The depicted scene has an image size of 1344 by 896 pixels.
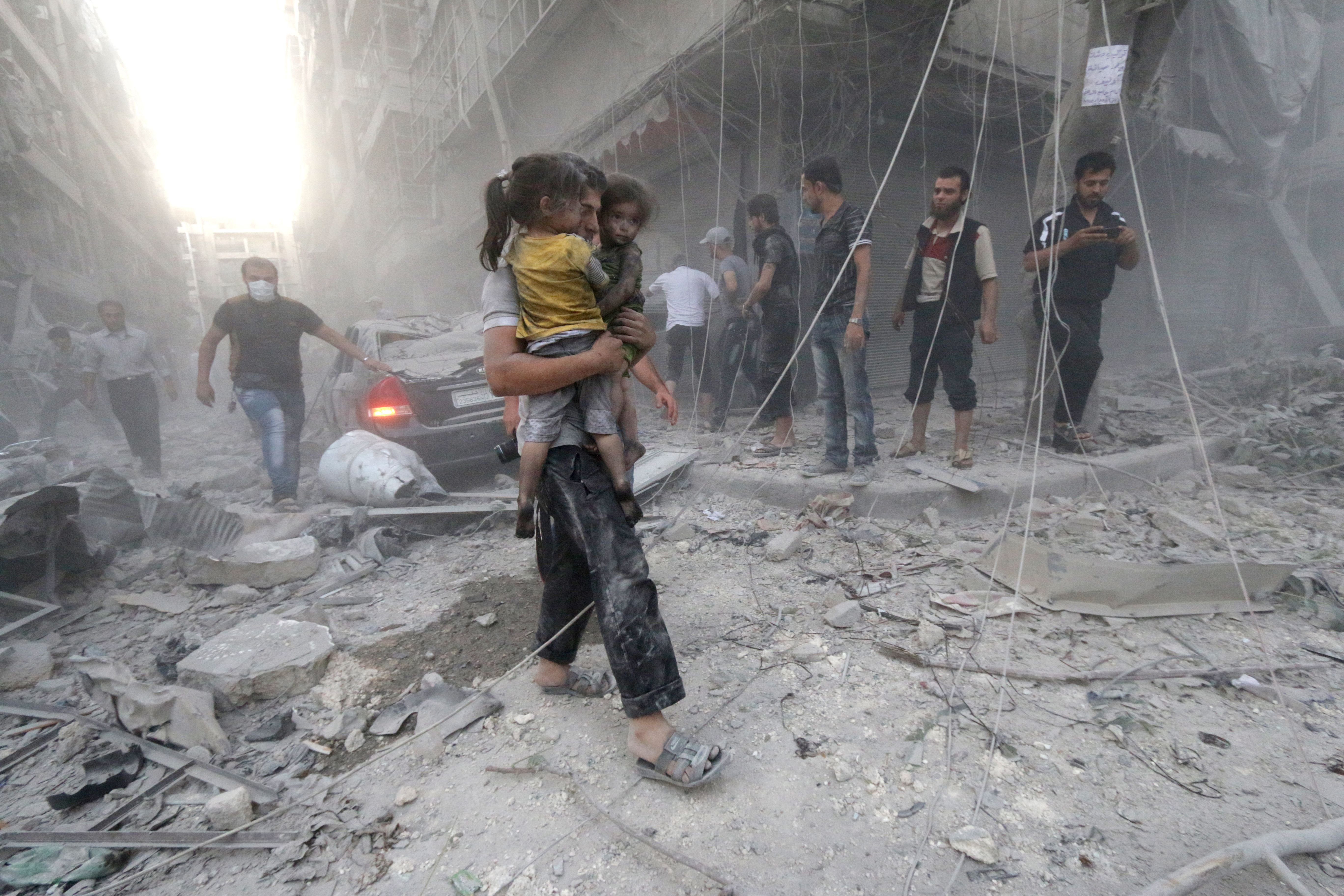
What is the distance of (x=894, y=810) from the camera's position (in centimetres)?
156

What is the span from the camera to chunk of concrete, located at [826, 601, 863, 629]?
97.3 inches

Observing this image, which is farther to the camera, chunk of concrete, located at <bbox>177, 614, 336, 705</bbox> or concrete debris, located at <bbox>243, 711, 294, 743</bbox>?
chunk of concrete, located at <bbox>177, 614, 336, 705</bbox>

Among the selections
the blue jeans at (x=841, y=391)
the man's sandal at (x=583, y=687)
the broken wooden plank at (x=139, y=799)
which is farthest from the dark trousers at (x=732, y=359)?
the broken wooden plank at (x=139, y=799)

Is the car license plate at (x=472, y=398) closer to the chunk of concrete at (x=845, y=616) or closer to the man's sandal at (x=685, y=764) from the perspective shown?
the chunk of concrete at (x=845, y=616)

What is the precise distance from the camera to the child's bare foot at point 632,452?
1819 mm

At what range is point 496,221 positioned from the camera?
165 centimetres

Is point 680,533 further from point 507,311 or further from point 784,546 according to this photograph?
point 507,311

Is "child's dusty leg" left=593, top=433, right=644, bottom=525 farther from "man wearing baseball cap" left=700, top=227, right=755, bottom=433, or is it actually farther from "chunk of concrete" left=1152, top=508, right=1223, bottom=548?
"man wearing baseball cap" left=700, top=227, right=755, bottom=433

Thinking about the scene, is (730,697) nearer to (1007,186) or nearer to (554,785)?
(554,785)

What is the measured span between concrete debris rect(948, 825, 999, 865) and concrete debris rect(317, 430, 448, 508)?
3.73 m

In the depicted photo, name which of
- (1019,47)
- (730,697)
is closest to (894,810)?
(730,697)

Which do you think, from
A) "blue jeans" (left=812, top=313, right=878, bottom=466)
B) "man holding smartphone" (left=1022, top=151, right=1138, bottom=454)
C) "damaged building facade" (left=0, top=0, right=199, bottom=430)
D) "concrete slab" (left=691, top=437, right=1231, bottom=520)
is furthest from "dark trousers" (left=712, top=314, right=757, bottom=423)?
"damaged building facade" (left=0, top=0, right=199, bottom=430)

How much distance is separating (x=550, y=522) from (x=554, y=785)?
75 centimetres

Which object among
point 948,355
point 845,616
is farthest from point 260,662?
point 948,355
